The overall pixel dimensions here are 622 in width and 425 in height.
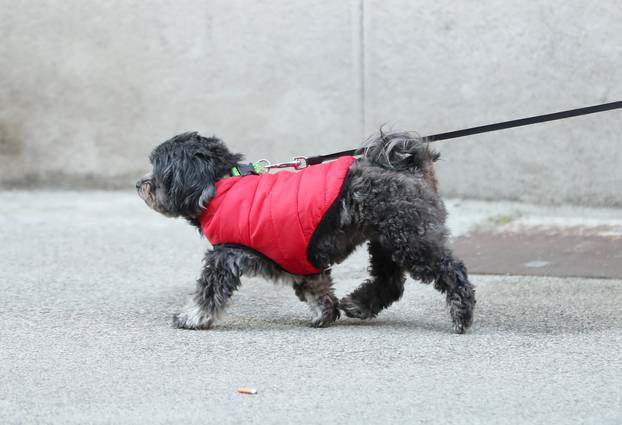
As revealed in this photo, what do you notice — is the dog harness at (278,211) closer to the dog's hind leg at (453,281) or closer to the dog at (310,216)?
the dog at (310,216)

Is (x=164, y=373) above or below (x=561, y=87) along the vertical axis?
below

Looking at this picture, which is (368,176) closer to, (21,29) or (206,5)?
(206,5)

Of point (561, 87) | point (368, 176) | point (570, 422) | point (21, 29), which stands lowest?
point (570, 422)

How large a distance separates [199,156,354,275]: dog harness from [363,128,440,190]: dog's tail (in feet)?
0.49

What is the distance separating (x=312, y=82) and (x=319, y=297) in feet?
13.5

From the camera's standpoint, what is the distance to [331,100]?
30.9 feet

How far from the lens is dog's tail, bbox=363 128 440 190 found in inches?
214

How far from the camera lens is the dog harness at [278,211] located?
17.5ft

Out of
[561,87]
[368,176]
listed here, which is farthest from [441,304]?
[561,87]

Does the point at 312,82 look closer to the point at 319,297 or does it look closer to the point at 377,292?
the point at 377,292

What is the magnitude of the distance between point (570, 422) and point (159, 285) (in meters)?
3.57

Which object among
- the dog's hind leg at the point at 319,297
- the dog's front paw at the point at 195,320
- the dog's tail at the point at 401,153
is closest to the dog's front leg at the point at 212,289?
the dog's front paw at the point at 195,320

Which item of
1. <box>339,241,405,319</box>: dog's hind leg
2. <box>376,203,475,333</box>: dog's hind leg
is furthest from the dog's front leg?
<box>376,203,475,333</box>: dog's hind leg

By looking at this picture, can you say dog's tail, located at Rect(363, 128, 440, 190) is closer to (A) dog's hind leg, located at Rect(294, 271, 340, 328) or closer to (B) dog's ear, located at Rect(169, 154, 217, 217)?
(A) dog's hind leg, located at Rect(294, 271, 340, 328)
